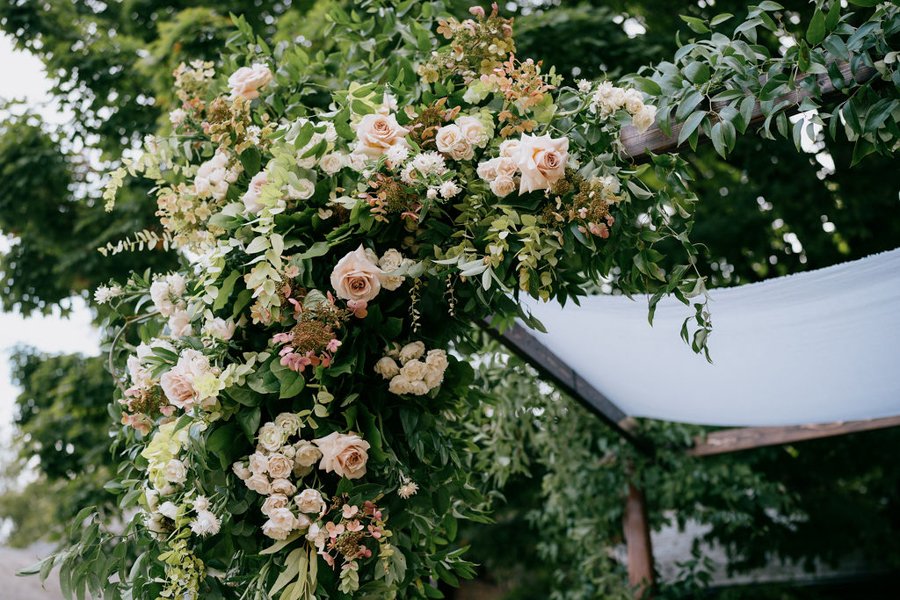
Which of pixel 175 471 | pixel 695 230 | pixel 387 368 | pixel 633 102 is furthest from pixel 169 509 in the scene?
pixel 695 230

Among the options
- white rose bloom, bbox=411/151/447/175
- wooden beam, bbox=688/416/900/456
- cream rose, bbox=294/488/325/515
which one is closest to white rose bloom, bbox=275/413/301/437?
cream rose, bbox=294/488/325/515

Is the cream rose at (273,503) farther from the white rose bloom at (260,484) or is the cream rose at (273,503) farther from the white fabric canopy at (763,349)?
the white fabric canopy at (763,349)

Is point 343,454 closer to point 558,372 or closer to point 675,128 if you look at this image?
point 675,128

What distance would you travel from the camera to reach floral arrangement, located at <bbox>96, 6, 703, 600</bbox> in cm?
141

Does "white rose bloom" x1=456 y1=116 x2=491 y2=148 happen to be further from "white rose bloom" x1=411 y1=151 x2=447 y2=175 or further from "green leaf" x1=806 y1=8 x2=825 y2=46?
"green leaf" x1=806 y1=8 x2=825 y2=46

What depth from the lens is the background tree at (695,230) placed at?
428 cm

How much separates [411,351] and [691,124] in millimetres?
657

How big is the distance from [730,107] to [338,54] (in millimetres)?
1220

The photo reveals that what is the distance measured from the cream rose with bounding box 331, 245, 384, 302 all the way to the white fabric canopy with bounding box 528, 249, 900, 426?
1.10 metres

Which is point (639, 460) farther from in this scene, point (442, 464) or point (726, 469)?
point (442, 464)

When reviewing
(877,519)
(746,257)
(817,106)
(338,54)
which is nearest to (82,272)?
(338,54)

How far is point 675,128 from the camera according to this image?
152cm

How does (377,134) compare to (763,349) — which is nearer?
(377,134)

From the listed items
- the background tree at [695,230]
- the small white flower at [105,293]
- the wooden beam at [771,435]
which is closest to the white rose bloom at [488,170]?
the small white flower at [105,293]
